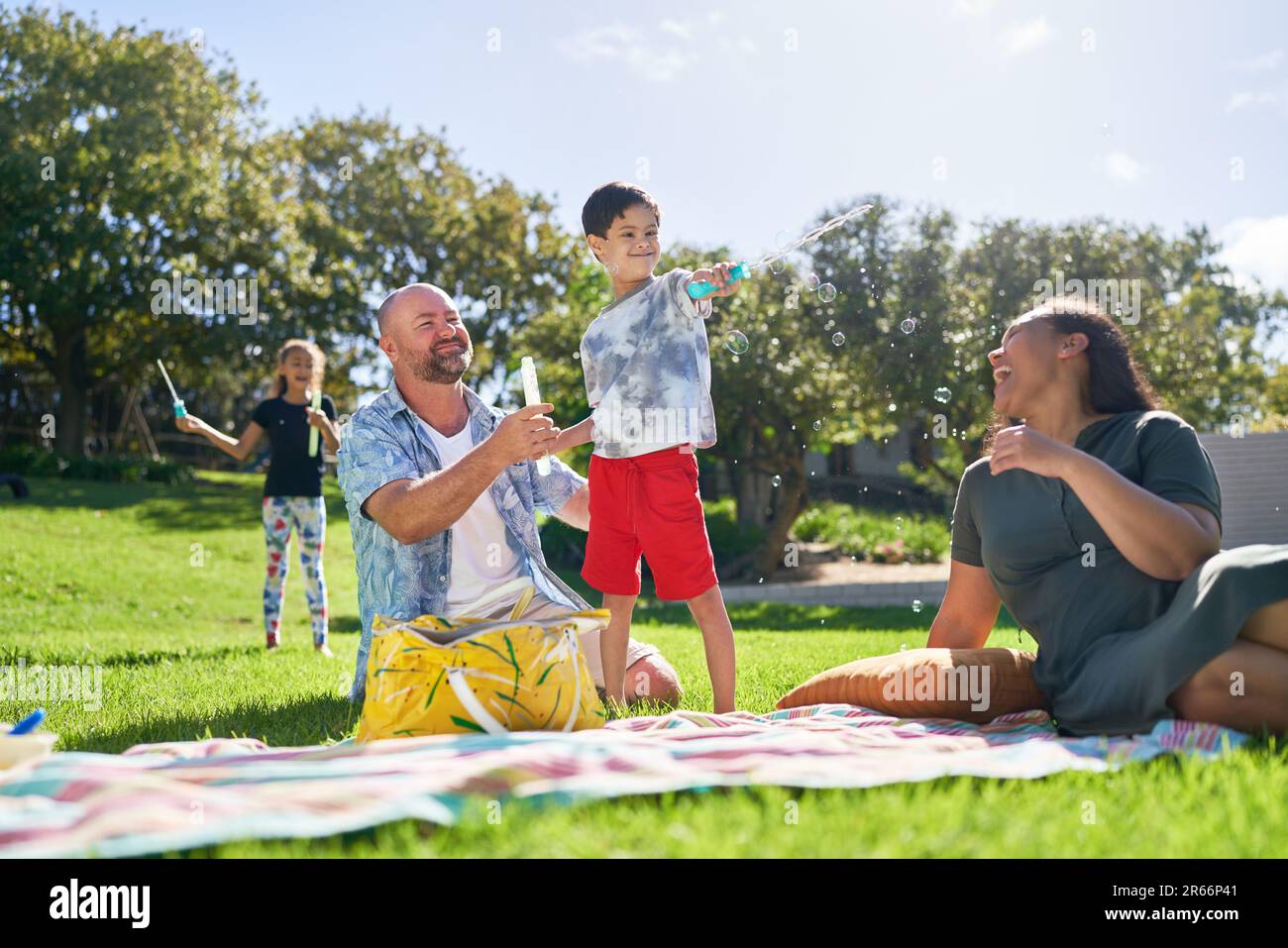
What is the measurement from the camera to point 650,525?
Result: 13.3 feet

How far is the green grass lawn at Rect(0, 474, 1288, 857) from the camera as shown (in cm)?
192

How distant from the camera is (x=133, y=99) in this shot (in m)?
24.7

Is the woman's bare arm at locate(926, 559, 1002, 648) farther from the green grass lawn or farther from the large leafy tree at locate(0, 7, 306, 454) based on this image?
the large leafy tree at locate(0, 7, 306, 454)

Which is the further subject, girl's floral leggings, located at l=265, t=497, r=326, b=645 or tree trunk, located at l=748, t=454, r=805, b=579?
tree trunk, located at l=748, t=454, r=805, b=579

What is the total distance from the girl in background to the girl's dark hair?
5.10 m

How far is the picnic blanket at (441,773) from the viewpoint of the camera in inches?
78.7

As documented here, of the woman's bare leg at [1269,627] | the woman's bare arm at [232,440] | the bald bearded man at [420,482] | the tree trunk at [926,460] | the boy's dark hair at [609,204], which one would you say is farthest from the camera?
the tree trunk at [926,460]

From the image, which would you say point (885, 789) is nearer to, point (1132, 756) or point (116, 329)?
point (1132, 756)

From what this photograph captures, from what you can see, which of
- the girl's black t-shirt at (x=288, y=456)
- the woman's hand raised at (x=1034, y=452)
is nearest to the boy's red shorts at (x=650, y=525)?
the woman's hand raised at (x=1034, y=452)

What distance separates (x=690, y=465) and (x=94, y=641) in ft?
20.7

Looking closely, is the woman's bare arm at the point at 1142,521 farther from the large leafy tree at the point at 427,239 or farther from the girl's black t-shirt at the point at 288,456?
the large leafy tree at the point at 427,239

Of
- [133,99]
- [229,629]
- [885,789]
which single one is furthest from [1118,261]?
[133,99]

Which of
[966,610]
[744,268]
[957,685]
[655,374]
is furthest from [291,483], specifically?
[957,685]

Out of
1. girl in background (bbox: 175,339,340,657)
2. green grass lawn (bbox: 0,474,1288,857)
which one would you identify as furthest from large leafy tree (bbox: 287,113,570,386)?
girl in background (bbox: 175,339,340,657)
